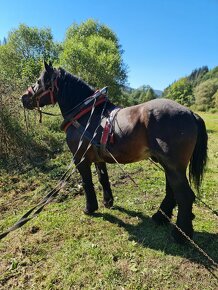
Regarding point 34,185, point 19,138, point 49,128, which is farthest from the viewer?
point 49,128

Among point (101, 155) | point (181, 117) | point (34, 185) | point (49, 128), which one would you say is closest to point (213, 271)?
point (181, 117)

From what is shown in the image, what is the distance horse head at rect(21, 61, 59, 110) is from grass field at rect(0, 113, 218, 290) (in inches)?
80.6

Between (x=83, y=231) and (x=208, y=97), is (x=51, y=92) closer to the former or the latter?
(x=83, y=231)

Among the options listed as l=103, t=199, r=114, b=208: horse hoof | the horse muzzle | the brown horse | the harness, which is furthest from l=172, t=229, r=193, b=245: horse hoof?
the horse muzzle

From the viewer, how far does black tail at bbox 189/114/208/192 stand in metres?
3.78

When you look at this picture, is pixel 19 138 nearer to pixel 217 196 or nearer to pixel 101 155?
pixel 101 155

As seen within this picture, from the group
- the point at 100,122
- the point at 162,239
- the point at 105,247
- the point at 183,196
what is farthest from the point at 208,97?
the point at 105,247

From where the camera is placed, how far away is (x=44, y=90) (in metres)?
4.83

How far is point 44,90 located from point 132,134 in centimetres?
199

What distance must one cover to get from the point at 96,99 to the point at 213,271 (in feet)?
9.87

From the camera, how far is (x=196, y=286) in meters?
3.11

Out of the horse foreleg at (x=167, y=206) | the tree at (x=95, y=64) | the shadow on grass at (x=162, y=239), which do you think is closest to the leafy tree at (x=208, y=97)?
the tree at (x=95, y=64)

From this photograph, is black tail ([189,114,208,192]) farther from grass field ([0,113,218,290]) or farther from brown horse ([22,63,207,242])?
grass field ([0,113,218,290])

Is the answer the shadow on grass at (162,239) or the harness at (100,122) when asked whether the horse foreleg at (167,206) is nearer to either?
the shadow on grass at (162,239)
